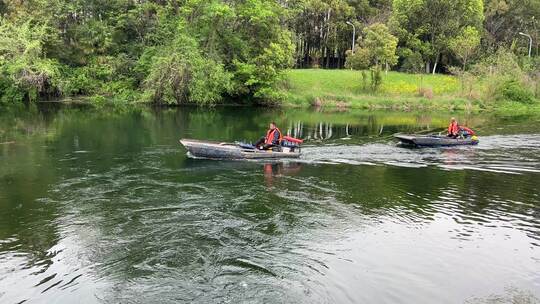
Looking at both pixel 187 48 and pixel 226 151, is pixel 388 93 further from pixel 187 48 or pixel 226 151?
pixel 226 151

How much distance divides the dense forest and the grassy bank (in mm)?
2274

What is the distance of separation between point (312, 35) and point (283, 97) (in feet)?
96.6

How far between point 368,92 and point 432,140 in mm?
32978

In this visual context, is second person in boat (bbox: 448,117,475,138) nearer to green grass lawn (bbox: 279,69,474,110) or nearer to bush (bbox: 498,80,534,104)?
green grass lawn (bbox: 279,69,474,110)

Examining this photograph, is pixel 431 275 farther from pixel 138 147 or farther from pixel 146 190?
pixel 138 147

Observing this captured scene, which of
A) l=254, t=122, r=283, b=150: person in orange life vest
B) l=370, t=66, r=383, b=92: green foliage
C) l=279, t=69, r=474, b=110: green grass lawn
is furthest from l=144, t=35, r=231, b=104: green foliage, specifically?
l=254, t=122, r=283, b=150: person in orange life vest

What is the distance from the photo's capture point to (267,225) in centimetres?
1444

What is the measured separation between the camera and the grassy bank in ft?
182

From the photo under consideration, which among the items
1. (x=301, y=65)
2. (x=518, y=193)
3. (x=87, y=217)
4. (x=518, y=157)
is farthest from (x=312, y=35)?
(x=87, y=217)

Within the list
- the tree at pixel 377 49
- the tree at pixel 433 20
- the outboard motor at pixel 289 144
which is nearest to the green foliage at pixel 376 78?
the tree at pixel 377 49

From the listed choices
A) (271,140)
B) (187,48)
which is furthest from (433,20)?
(271,140)

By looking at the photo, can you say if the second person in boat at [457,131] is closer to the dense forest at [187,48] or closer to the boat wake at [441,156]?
the boat wake at [441,156]

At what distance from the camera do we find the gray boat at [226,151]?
23.0 meters

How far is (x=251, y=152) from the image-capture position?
2355 centimetres
